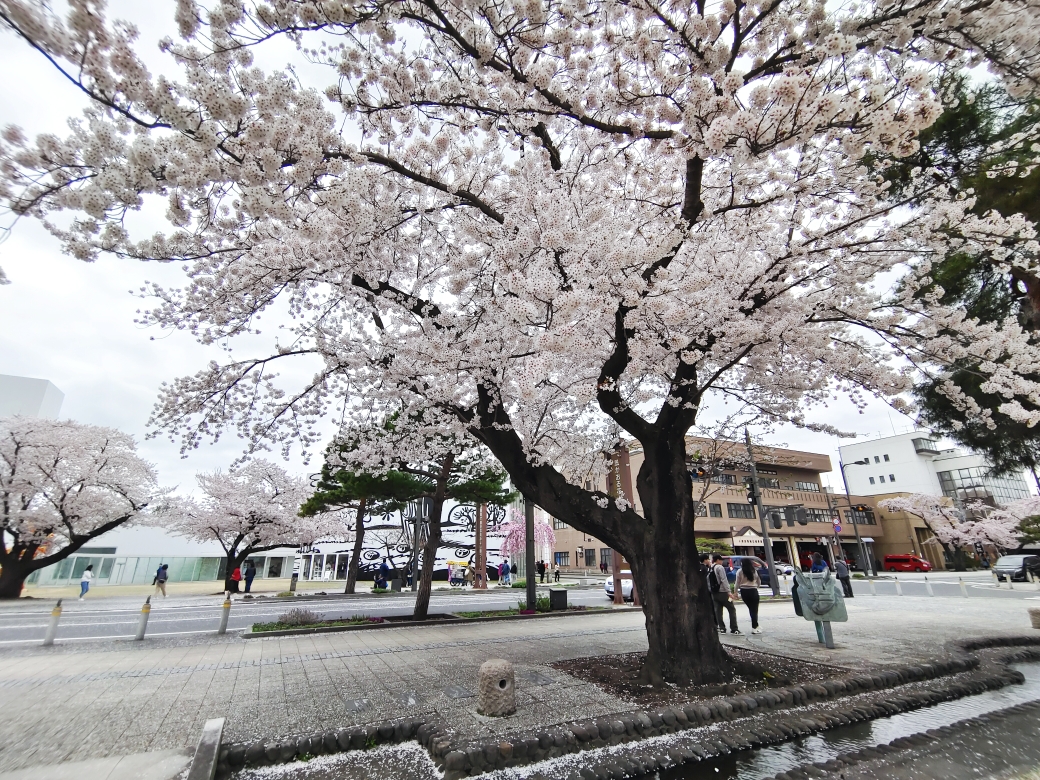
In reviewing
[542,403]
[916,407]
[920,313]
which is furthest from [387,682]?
[916,407]

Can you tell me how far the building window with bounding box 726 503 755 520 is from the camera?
40156 mm

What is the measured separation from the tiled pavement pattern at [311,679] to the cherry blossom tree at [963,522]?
35462mm

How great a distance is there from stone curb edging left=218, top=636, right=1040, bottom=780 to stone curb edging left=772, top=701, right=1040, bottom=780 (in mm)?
553

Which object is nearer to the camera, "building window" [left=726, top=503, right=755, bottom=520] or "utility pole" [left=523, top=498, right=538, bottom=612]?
"utility pole" [left=523, top=498, right=538, bottom=612]

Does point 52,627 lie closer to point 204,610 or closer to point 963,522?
point 204,610

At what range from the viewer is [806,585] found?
792 cm

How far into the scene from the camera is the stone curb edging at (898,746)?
357cm

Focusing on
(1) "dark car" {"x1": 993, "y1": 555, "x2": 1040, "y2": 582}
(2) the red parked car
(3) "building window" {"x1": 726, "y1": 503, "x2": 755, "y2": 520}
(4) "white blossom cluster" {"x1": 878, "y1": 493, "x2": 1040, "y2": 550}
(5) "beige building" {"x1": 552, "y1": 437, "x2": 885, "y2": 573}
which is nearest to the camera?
(1) "dark car" {"x1": 993, "y1": 555, "x2": 1040, "y2": 582}

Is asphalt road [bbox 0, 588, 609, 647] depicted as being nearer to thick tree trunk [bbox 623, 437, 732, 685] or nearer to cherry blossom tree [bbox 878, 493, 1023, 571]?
thick tree trunk [bbox 623, 437, 732, 685]

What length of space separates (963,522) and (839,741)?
52198 mm

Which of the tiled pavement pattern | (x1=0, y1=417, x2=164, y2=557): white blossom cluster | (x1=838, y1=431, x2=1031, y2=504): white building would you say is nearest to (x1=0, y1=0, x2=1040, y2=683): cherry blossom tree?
the tiled pavement pattern

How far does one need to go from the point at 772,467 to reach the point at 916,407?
35992mm

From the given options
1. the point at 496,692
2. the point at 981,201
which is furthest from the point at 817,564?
the point at 496,692

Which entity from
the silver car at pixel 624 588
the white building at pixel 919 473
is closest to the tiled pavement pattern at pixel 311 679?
the silver car at pixel 624 588
